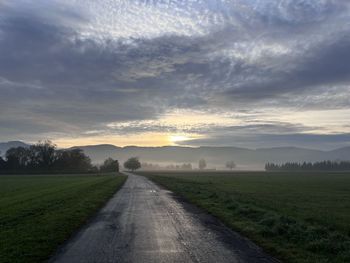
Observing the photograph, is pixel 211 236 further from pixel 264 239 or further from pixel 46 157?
pixel 46 157

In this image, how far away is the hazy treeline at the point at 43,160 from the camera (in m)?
150

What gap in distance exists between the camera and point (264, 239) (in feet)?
44.1

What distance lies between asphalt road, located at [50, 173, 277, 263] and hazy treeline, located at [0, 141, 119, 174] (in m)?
139

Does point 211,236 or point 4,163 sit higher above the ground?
point 4,163

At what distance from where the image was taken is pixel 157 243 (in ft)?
41.3

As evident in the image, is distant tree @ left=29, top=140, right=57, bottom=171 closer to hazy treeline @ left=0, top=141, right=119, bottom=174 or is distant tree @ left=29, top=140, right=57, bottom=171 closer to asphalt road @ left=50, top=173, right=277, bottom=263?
hazy treeline @ left=0, top=141, right=119, bottom=174

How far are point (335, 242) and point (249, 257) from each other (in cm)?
389

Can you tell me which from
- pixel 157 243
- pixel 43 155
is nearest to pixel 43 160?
pixel 43 155

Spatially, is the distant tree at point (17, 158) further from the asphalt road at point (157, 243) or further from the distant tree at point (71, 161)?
the asphalt road at point (157, 243)

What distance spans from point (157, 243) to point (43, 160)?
15637 cm

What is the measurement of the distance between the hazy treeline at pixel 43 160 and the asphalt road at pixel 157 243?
455 ft

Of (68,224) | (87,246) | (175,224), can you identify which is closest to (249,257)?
(87,246)

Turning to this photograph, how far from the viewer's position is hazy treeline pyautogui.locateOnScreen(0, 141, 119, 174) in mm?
150000

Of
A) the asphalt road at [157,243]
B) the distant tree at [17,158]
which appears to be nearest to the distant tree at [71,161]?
the distant tree at [17,158]
